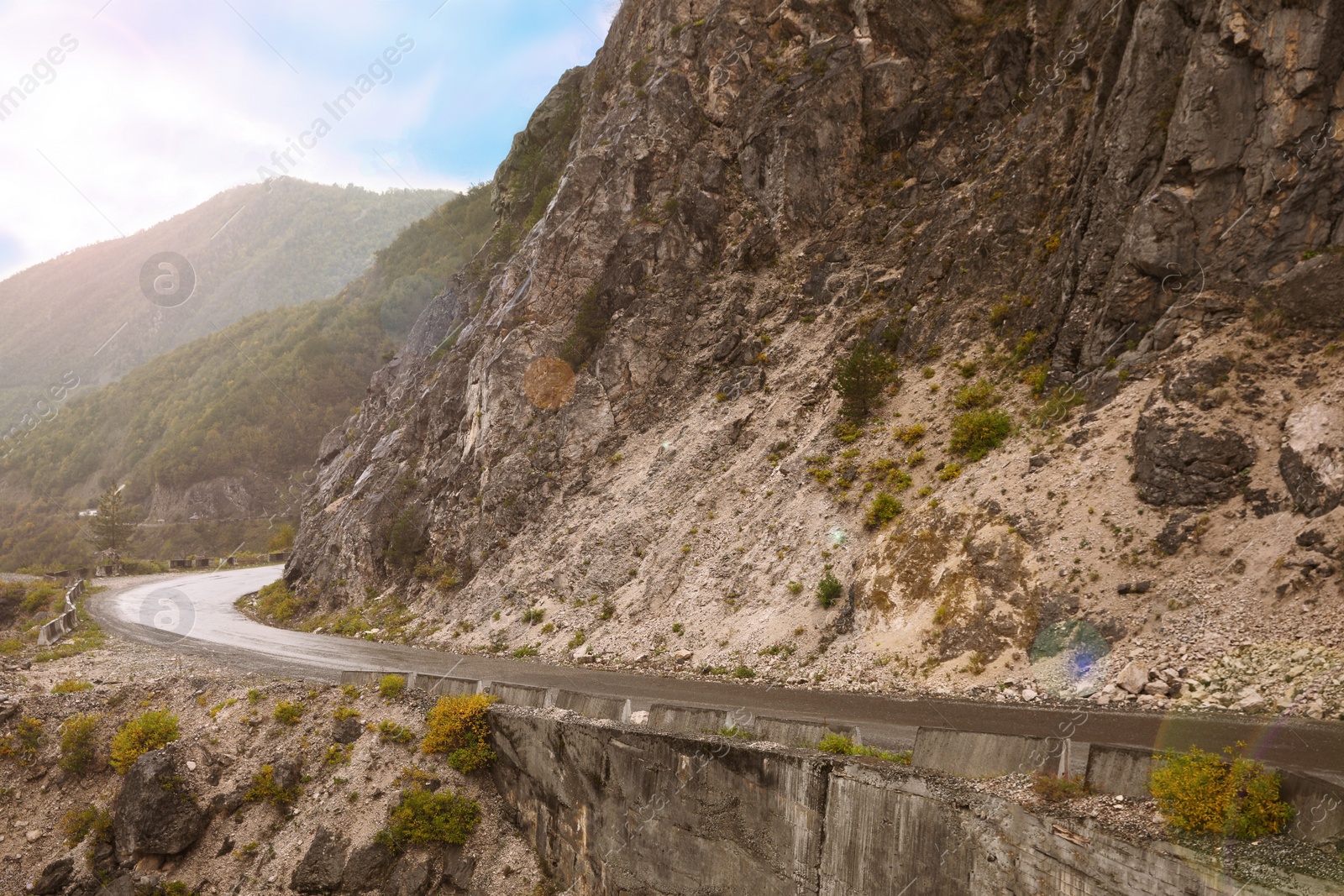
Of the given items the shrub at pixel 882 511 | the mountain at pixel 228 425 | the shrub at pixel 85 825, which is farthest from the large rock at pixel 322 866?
the mountain at pixel 228 425

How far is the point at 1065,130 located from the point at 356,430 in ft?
174

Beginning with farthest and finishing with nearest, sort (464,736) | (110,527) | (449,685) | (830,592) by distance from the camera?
(110,527)
(830,592)
(449,685)
(464,736)

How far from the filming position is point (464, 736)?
15.4 m

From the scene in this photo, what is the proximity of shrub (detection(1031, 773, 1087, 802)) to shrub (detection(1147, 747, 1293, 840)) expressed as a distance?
0.77 m

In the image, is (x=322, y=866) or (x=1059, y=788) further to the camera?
(x=322, y=866)

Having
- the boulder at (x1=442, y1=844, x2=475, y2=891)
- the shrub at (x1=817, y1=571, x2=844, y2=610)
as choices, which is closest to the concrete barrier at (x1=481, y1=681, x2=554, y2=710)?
the boulder at (x1=442, y1=844, x2=475, y2=891)

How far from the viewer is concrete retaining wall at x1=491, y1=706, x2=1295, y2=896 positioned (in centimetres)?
635

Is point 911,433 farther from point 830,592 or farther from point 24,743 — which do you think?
point 24,743

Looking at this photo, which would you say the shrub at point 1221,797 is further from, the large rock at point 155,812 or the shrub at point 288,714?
the large rock at point 155,812

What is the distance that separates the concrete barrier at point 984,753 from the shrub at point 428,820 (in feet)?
34.0

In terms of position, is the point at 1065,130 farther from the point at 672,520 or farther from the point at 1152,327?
the point at 672,520

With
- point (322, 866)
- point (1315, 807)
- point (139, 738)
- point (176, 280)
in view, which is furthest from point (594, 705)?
point (176, 280)

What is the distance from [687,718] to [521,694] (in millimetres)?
5283

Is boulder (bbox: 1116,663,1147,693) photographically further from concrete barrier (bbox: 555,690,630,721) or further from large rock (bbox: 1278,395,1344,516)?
concrete barrier (bbox: 555,690,630,721)
